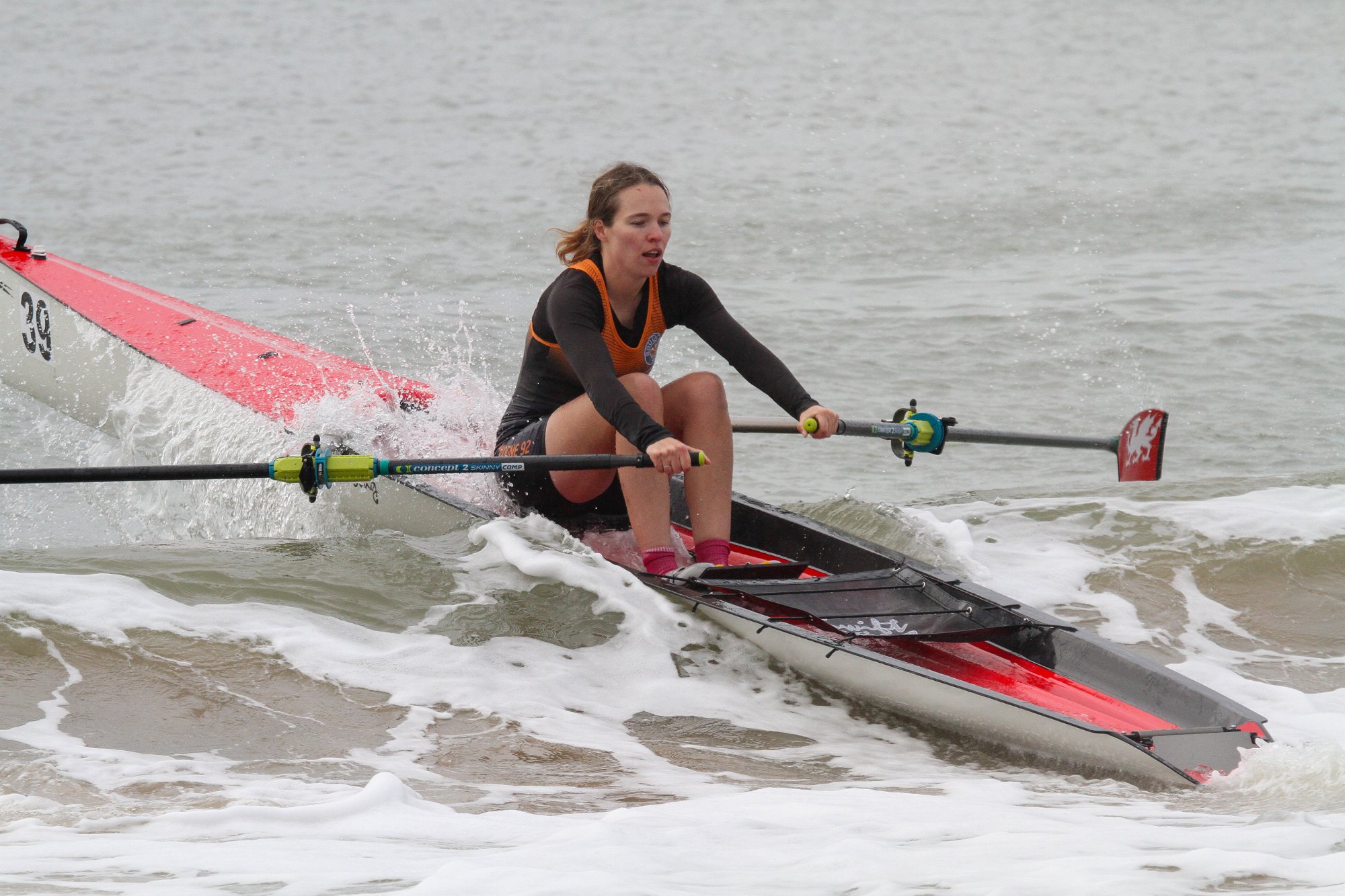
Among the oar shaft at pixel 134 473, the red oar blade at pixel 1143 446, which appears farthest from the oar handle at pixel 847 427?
the oar shaft at pixel 134 473

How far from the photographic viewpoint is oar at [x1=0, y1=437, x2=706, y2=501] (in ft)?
13.0

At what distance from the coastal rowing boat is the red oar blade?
0.98 metres

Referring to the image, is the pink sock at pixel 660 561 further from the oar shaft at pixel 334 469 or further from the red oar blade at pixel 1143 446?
the red oar blade at pixel 1143 446

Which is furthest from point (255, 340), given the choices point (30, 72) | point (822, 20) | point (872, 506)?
point (822, 20)

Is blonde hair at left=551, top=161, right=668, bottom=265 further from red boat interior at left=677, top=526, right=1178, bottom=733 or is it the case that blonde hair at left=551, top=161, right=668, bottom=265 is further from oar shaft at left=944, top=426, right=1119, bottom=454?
oar shaft at left=944, top=426, right=1119, bottom=454

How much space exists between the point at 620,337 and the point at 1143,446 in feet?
6.24

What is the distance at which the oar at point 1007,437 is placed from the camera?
4.53 m

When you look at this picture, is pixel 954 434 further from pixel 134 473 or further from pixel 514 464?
pixel 134 473

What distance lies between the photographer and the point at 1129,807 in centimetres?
306

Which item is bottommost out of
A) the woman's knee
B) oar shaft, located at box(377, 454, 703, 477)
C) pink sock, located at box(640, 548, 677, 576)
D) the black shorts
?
pink sock, located at box(640, 548, 677, 576)

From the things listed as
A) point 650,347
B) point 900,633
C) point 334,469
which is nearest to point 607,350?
point 650,347

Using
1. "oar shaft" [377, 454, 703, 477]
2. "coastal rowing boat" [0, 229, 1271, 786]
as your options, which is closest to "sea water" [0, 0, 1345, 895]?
"coastal rowing boat" [0, 229, 1271, 786]

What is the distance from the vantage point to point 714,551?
13.7ft

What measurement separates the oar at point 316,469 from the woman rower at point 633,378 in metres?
0.16
